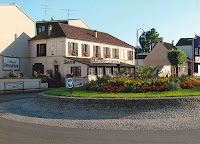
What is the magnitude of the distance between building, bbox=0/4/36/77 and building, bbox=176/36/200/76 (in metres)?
37.8

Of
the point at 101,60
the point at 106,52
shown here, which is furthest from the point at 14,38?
the point at 106,52

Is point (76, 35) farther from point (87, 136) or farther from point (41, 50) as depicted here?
point (87, 136)

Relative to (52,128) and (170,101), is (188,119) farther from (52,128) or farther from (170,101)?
(52,128)

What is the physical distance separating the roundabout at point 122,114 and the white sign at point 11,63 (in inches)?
817

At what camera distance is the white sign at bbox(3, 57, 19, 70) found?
29522 millimetres

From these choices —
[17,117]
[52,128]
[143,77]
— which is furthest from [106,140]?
[143,77]

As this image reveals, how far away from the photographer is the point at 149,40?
245 feet

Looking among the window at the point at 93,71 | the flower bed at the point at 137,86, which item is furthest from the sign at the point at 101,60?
the flower bed at the point at 137,86

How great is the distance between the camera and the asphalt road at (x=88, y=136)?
20.1 feet

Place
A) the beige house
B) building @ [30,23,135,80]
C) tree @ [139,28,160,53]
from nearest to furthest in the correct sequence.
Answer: building @ [30,23,135,80] → the beige house → tree @ [139,28,160,53]

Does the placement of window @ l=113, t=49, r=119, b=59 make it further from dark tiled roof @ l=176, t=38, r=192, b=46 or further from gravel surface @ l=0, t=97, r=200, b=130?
gravel surface @ l=0, t=97, r=200, b=130

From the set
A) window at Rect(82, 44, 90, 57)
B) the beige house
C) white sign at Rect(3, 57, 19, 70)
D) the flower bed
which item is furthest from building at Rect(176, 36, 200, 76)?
the flower bed

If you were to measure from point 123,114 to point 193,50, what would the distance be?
51.9 metres

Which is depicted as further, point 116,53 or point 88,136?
point 116,53
